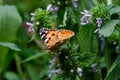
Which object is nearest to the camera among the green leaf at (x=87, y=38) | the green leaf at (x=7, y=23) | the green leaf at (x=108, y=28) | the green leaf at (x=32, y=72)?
the green leaf at (x=108, y=28)

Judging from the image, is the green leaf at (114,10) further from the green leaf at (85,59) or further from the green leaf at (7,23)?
the green leaf at (7,23)

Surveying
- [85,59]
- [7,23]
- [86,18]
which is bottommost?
[85,59]

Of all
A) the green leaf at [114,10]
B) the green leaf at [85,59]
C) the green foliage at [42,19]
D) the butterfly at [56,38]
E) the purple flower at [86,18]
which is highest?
the green foliage at [42,19]

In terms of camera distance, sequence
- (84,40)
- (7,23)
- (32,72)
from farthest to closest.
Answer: (32,72) < (7,23) < (84,40)

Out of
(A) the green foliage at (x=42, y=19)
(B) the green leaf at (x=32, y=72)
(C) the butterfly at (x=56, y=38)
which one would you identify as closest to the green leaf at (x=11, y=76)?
(B) the green leaf at (x=32, y=72)

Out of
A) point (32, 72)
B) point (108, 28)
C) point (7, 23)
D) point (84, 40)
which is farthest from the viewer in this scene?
point (32, 72)

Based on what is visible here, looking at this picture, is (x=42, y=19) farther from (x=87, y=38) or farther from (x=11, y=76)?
(x=11, y=76)

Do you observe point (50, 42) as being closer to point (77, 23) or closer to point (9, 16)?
point (77, 23)

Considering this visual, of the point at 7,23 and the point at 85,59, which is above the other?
the point at 7,23

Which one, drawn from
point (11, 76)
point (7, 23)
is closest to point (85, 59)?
point (7, 23)

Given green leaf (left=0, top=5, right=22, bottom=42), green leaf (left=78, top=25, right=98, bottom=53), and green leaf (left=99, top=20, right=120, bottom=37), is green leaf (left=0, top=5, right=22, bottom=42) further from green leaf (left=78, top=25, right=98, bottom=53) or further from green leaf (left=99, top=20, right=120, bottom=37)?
green leaf (left=99, top=20, right=120, bottom=37)

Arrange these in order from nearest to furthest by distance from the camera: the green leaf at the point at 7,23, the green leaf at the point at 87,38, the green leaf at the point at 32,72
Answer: the green leaf at the point at 87,38
the green leaf at the point at 7,23
the green leaf at the point at 32,72
